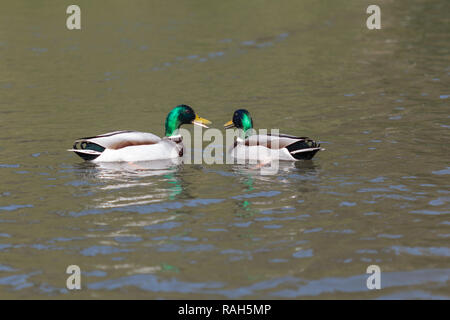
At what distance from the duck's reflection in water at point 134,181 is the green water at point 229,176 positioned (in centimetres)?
5

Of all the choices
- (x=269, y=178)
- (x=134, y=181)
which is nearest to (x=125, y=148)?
(x=134, y=181)

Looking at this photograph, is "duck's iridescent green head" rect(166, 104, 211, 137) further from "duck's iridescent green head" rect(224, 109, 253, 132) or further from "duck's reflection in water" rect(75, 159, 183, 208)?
"duck's reflection in water" rect(75, 159, 183, 208)

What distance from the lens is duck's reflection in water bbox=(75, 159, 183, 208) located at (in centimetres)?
1086

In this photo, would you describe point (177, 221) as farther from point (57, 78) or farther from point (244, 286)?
point (57, 78)

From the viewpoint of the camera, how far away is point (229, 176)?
12305mm

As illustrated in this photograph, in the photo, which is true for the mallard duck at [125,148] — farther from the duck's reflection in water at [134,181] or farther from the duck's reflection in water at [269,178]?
the duck's reflection in water at [269,178]

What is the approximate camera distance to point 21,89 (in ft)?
67.6

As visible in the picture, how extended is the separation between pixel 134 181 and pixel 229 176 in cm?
151

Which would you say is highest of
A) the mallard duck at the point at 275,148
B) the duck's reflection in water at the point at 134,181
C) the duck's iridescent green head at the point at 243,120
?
the duck's iridescent green head at the point at 243,120

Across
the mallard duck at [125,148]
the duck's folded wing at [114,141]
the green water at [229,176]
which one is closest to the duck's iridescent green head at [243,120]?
the mallard duck at [125,148]

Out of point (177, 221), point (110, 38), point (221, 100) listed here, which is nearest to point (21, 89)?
point (221, 100)

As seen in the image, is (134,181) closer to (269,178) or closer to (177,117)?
(269,178)

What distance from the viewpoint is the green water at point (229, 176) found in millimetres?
8148

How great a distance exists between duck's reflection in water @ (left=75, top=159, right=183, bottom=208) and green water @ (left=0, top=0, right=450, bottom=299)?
5cm
